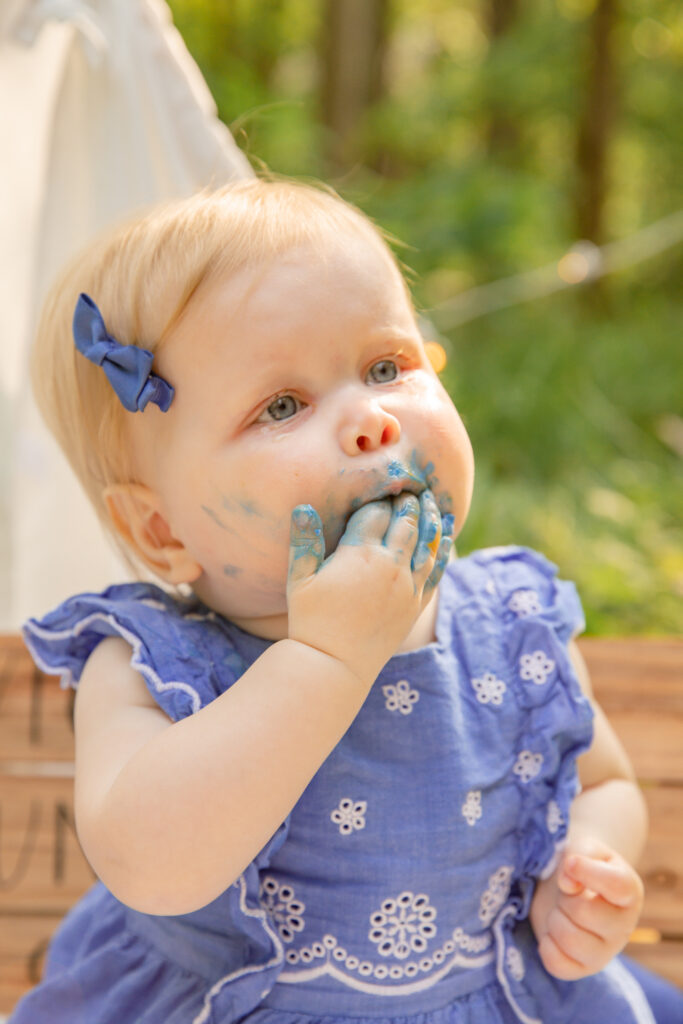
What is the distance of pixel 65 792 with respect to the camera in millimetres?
1401

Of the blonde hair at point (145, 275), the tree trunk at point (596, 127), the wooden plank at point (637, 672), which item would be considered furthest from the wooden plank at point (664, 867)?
the tree trunk at point (596, 127)

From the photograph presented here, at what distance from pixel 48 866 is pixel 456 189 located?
4292 millimetres

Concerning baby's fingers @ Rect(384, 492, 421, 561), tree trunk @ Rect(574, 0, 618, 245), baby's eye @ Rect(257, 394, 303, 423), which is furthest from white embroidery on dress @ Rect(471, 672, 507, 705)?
tree trunk @ Rect(574, 0, 618, 245)

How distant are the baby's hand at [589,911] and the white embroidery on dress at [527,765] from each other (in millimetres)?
80

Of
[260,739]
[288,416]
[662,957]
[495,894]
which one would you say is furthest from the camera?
[662,957]

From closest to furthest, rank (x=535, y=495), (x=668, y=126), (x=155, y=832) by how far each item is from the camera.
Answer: (x=155, y=832), (x=535, y=495), (x=668, y=126)

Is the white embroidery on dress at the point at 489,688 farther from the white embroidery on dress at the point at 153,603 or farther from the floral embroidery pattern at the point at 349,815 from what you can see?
the white embroidery on dress at the point at 153,603

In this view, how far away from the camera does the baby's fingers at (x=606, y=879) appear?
91 centimetres

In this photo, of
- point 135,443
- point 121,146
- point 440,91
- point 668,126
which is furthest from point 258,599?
point 668,126

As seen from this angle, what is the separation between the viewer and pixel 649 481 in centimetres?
334

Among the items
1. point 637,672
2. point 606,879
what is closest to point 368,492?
point 606,879

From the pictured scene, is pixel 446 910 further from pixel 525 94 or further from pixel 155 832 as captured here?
pixel 525 94

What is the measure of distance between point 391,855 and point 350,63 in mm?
5467

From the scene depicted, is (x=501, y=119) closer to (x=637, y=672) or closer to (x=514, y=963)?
(x=637, y=672)
